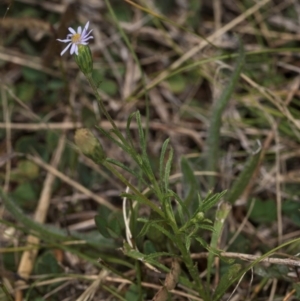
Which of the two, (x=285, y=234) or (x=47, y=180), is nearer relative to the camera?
(x=285, y=234)

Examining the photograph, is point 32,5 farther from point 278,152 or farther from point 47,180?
point 278,152

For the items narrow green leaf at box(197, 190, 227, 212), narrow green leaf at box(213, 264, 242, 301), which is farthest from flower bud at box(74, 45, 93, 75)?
narrow green leaf at box(213, 264, 242, 301)

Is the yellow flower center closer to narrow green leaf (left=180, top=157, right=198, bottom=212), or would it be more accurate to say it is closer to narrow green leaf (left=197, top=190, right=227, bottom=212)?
narrow green leaf (left=197, top=190, right=227, bottom=212)

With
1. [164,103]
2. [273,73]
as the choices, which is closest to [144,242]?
[164,103]

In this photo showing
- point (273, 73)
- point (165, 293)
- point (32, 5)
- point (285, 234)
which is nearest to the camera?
point (165, 293)

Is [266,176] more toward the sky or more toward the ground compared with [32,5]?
more toward the ground

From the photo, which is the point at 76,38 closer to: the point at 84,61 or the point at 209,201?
the point at 84,61

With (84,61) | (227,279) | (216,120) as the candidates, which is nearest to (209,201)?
(227,279)
